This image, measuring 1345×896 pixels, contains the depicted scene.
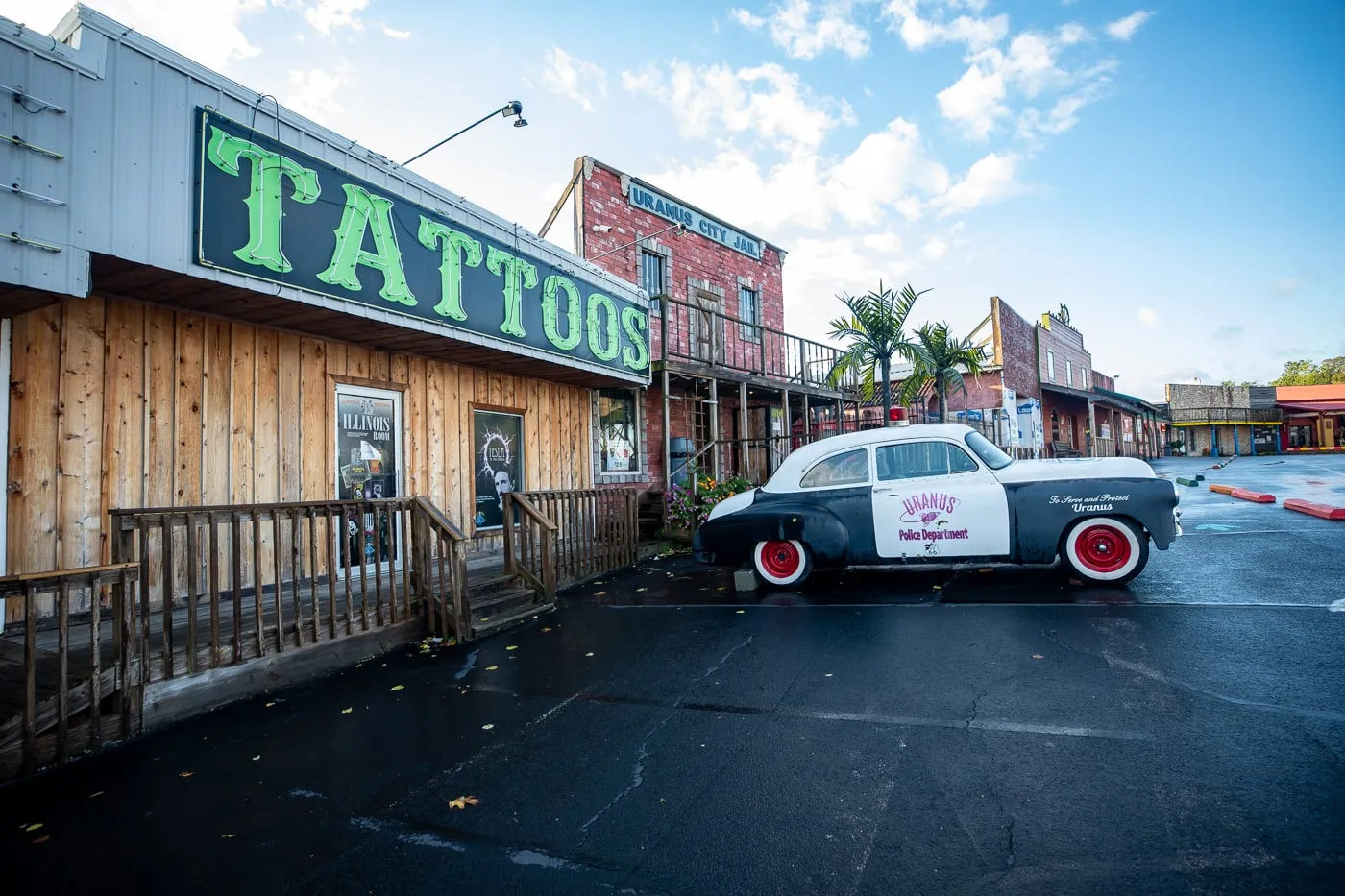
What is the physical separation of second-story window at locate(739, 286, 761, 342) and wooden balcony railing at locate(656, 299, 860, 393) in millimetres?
31

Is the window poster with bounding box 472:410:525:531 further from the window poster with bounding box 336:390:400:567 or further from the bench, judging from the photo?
the bench

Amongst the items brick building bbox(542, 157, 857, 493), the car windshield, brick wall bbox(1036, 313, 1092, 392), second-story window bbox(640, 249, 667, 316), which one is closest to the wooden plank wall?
brick building bbox(542, 157, 857, 493)

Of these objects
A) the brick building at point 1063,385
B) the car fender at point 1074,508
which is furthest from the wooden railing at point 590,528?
the brick building at point 1063,385

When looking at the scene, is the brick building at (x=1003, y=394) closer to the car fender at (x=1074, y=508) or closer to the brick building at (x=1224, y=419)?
the car fender at (x=1074, y=508)

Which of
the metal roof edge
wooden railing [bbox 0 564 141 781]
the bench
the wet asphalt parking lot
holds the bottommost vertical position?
the wet asphalt parking lot

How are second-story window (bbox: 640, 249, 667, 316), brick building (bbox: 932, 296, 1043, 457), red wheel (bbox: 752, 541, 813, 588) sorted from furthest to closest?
brick building (bbox: 932, 296, 1043, 457), second-story window (bbox: 640, 249, 667, 316), red wheel (bbox: 752, 541, 813, 588)

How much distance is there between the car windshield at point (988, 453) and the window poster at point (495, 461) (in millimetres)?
5854

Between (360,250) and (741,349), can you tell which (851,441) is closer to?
(360,250)

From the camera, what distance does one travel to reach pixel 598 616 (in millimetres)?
6961

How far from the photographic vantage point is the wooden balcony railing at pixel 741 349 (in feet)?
48.2

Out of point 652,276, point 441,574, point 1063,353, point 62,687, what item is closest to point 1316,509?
point 652,276

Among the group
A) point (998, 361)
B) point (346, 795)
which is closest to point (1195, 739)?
point (346, 795)

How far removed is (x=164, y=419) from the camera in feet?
19.0

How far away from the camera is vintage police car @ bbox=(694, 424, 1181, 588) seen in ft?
21.4
